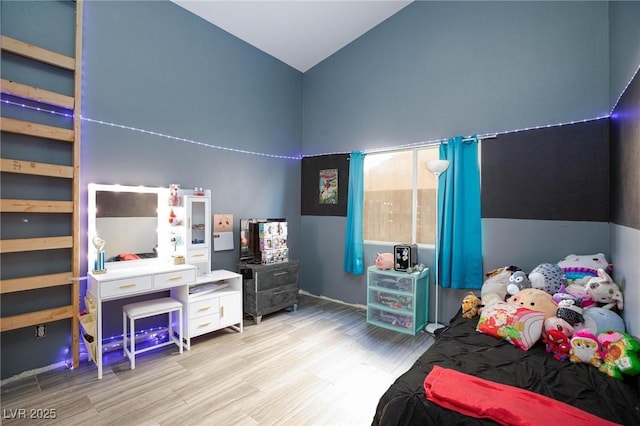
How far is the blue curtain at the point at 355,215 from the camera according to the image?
3899 mm

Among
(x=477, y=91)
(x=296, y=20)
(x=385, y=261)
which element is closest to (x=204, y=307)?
(x=385, y=261)

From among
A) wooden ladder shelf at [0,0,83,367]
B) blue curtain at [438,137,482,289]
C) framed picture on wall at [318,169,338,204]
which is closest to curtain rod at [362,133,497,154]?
blue curtain at [438,137,482,289]

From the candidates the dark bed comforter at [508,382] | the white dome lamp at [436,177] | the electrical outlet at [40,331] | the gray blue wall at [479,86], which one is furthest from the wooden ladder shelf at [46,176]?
the white dome lamp at [436,177]

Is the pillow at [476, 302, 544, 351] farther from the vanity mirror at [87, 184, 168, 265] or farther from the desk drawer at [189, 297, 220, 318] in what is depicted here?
the vanity mirror at [87, 184, 168, 265]

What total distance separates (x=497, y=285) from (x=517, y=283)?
8.1 inches

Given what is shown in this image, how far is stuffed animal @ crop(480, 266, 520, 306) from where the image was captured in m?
2.56

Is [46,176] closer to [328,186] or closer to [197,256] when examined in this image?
[197,256]

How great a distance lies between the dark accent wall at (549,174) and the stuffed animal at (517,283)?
657mm

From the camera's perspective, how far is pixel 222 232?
11.6 ft

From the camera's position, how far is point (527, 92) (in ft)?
9.23

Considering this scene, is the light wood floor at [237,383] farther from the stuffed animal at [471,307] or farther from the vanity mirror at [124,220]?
the vanity mirror at [124,220]

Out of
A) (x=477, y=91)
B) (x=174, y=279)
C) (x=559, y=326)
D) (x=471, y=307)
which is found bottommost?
(x=471, y=307)

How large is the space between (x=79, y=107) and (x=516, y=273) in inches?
154

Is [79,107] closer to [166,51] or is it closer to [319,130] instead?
[166,51]
